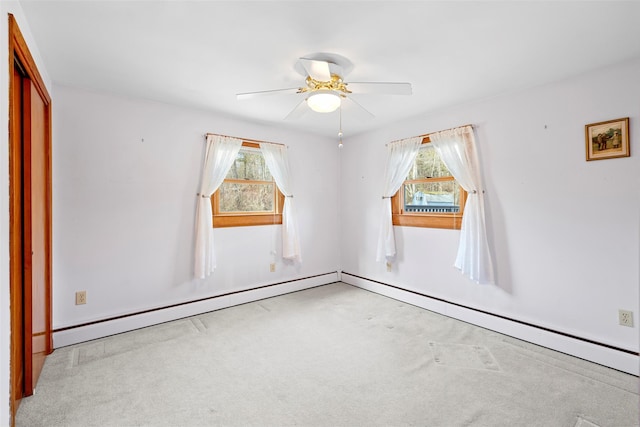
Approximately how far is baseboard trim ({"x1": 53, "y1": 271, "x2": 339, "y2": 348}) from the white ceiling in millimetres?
2325

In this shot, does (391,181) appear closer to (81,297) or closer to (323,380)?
(323,380)

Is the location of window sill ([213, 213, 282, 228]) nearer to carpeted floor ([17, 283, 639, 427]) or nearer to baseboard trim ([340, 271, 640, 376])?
carpeted floor ([17, 283, 639, 427])

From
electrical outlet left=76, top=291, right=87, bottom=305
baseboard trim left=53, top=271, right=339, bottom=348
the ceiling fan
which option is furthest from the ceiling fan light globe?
electrical outlet left=76, top=291, right=87, bottom=305

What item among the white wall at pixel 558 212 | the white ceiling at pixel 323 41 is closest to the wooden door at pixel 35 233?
the white ceiling at pixel 323 41

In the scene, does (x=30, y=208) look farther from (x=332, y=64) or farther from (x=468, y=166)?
(x=468, y=166)

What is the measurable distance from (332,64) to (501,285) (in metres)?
2.74

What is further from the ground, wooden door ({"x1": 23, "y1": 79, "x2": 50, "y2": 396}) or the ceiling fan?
the ceiling fan

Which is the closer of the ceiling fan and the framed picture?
the ceiling fan

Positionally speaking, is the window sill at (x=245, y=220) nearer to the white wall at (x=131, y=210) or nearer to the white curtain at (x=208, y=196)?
the white wall at (x=131, y=210)

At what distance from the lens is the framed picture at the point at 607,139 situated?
241 centimetres

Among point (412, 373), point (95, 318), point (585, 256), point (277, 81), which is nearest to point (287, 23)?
point (277, 81)

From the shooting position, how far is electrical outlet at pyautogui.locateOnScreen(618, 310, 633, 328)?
2.39m

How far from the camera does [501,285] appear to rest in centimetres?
314

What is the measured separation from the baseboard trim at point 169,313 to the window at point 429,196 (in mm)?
1768
